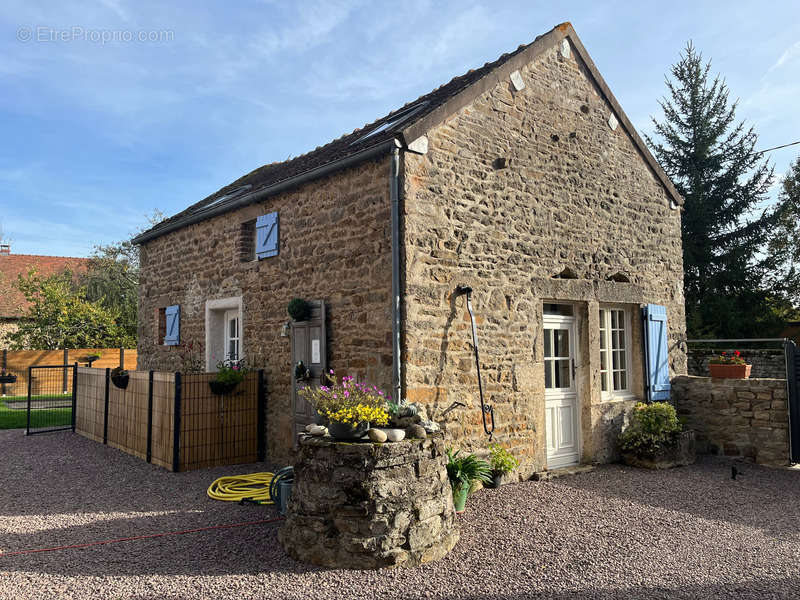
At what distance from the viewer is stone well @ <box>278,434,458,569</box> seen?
14.1ft

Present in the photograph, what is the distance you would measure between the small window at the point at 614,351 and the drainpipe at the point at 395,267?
365 centimetres

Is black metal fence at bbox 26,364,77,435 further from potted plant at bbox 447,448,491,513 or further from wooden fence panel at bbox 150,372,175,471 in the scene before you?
→ potted plant at bbox 447,448,491,513

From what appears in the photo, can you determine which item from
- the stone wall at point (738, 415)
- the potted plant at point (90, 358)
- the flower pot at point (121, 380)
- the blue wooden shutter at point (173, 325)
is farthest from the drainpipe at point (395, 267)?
the potted plant at point (90, 358)

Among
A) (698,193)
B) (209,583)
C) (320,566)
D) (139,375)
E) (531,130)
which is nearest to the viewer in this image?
(209,583)

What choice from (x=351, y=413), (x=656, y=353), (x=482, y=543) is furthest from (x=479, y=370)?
(x=656, y=353)

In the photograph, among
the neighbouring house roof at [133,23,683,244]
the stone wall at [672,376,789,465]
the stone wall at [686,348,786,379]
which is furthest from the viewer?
the stone wall at [686,348,786,379]

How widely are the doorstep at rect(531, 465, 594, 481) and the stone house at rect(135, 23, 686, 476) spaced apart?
0.13m

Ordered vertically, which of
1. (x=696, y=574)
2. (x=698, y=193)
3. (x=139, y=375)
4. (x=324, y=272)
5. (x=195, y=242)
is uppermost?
(x=698, y=193)

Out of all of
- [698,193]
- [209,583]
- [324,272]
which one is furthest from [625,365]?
[698,193]

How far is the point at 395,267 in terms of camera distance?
20.4 feet

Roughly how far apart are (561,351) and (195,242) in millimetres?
6164

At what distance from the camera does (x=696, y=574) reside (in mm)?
4227

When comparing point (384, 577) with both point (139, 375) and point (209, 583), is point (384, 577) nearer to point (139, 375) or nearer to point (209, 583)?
point (209, 583)

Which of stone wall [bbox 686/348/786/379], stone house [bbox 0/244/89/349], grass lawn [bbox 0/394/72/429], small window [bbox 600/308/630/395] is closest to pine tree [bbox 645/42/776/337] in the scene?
stone wall [bbox 686/348/786/379]
